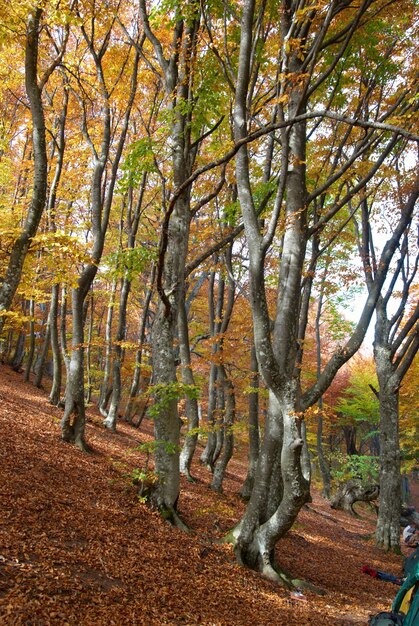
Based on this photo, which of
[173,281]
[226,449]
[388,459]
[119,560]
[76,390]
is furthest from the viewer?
[388,459]

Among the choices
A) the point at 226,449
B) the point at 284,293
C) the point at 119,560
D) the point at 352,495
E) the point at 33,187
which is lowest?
the point at 352,495

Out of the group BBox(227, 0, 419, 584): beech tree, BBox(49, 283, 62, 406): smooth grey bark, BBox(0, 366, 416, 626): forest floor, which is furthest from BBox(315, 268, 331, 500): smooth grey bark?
BBox(227, 0, 419, 584): beech tree

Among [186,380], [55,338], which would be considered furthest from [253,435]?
[55,338]

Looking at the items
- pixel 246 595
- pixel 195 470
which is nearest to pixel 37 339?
pixel 195 470

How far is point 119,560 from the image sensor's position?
4988 millimetres

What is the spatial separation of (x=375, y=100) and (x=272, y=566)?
994 centimetres

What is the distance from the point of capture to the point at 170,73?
7.72 metres

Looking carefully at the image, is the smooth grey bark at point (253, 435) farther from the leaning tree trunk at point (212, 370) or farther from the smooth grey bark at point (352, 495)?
the smooth grey bark at point (352, 495)

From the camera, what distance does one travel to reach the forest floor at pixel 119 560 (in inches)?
150

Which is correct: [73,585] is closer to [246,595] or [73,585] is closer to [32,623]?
[32,623]

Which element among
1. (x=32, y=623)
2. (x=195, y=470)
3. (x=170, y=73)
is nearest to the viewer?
(x=32, y=623)

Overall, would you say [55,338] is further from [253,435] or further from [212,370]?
[253,435]

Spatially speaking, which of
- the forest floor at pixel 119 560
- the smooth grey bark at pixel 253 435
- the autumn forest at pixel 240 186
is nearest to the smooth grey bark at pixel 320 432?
the autumn forest at pixel 240 186

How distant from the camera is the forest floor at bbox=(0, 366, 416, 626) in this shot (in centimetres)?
382
